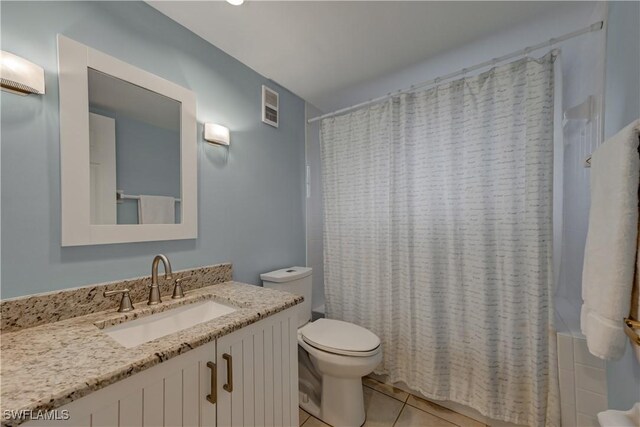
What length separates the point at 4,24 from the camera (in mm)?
889

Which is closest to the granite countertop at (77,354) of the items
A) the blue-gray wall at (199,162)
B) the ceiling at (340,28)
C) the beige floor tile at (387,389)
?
the blue-gray wall at (199,162)

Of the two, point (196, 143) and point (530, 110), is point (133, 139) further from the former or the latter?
point (530, 110)

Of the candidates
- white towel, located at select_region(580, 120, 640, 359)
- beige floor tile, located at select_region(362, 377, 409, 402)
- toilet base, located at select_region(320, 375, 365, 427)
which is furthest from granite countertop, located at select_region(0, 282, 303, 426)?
beige floor tile, located at select_region(362, 377, 409, 402)

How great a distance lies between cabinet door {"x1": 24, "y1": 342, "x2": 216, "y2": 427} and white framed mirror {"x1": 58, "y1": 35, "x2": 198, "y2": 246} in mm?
661

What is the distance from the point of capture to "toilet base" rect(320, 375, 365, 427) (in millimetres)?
1483

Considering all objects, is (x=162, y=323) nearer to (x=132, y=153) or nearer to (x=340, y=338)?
(x=132, y=153)

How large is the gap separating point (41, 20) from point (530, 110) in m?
2.19

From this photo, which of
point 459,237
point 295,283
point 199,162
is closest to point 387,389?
point 295,283

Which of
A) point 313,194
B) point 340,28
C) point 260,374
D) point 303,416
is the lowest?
point 303,416

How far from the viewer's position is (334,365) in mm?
→ 1415

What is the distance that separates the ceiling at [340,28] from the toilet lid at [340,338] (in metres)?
1.78

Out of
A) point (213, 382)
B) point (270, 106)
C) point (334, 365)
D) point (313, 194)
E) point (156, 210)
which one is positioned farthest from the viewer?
point (313, 194)

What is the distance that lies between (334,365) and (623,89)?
1.83m

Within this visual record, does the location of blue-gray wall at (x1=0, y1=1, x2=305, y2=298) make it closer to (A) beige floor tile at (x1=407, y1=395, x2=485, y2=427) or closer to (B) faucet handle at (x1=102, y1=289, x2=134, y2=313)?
(B) faucet handle at (x1=102, y1=289, x2=134, y2=313)
